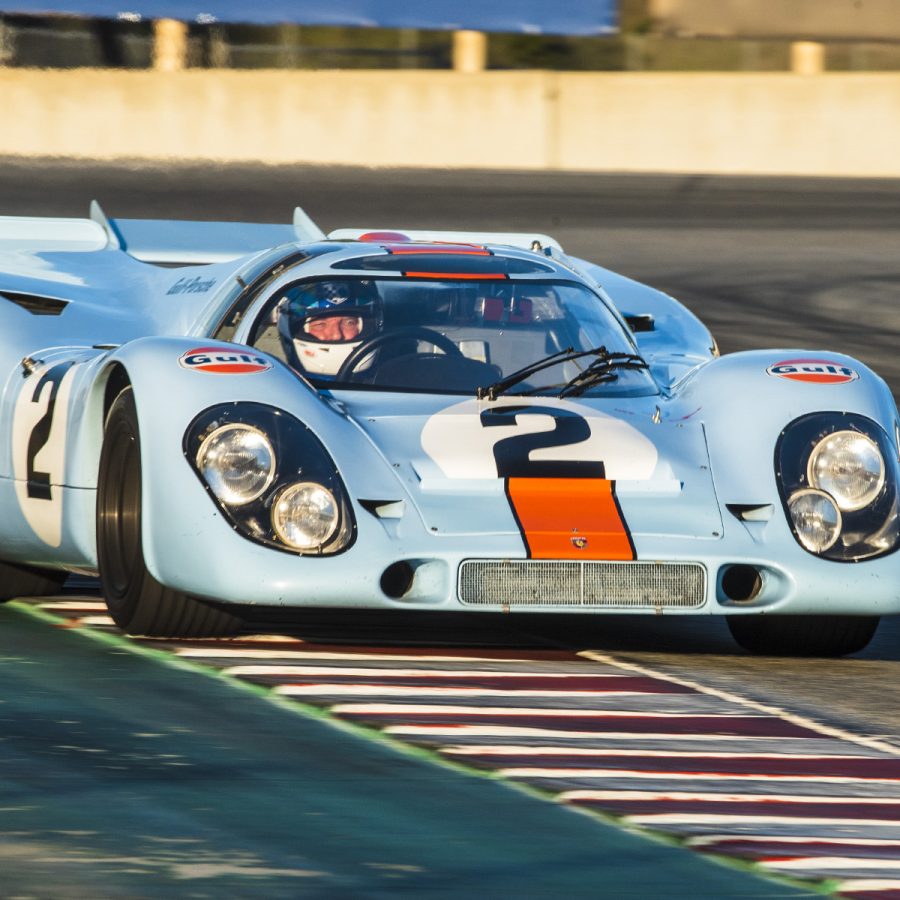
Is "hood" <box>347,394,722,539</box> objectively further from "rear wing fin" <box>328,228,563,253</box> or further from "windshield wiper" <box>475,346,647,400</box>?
"rear wing fin" <box>328,228,563,253</box>

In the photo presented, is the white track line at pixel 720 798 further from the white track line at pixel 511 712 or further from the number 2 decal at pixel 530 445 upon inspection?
the number 2 decal at pixel 530 445

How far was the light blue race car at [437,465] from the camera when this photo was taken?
18.8ft

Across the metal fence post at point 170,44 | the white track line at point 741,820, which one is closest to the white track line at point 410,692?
the white track line at point 741,820

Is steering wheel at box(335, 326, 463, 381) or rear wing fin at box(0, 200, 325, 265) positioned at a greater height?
rear wing fin at box(0, 200, 325, 265)

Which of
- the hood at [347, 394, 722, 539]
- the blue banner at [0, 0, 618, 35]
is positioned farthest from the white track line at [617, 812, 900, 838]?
the blue banner at [0, 0, 618, 35]

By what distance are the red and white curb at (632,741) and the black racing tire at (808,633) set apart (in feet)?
1.86

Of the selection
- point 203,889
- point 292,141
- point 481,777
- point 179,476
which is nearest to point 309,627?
point 179,476

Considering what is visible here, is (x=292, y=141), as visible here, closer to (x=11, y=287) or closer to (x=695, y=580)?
(x=11, y=287)

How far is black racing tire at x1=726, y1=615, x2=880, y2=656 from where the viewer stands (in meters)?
6.33

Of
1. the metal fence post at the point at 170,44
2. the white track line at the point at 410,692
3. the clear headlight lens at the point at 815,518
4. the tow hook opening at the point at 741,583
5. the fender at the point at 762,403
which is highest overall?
the metal fence post at the point at 170,44

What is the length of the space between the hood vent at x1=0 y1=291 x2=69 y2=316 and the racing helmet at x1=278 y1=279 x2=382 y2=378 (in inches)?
49.8

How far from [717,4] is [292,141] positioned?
5.92 metres

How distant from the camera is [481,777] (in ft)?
15.0

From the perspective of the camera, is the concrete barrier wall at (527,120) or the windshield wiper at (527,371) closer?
the windshield wiper at (527,371)
